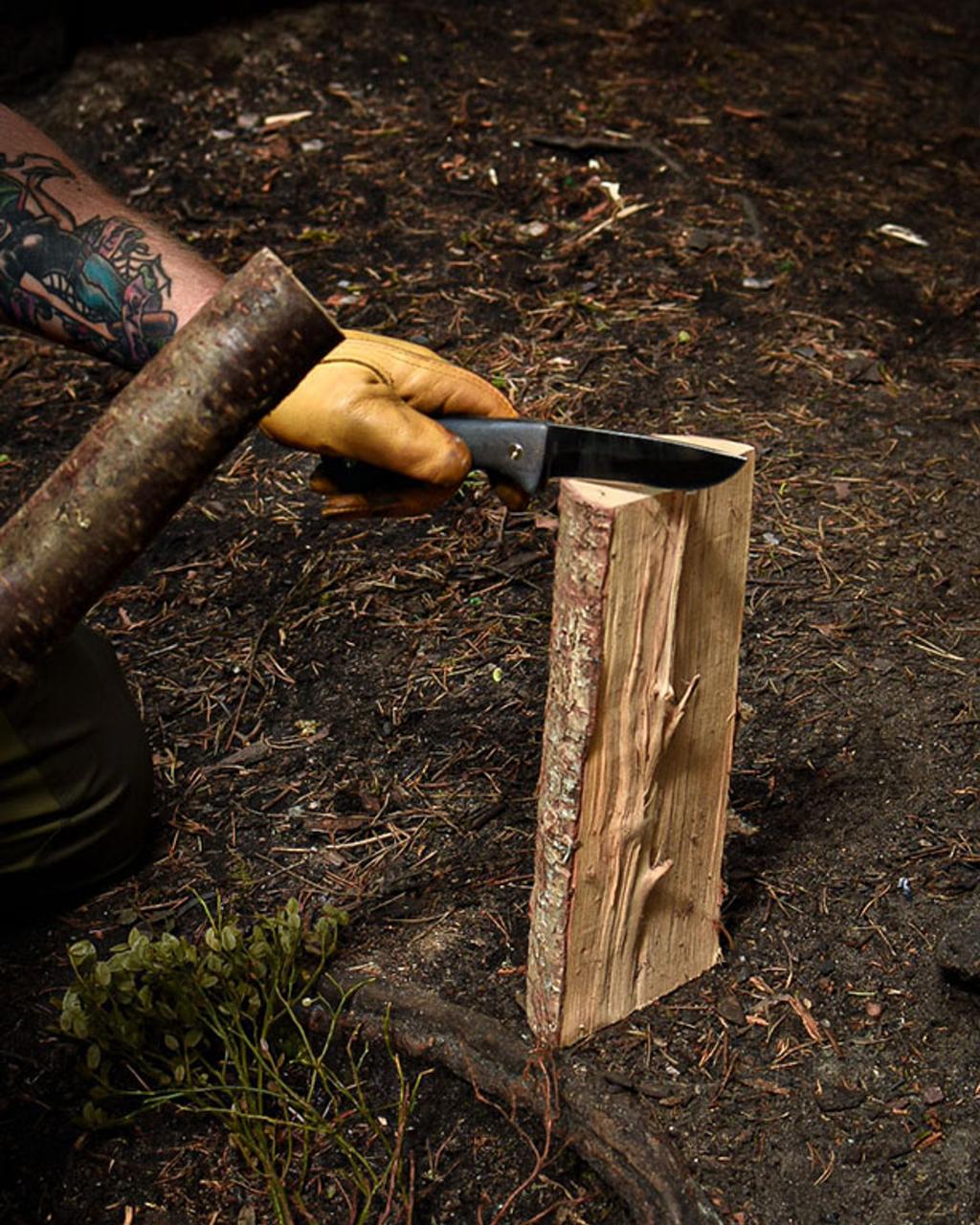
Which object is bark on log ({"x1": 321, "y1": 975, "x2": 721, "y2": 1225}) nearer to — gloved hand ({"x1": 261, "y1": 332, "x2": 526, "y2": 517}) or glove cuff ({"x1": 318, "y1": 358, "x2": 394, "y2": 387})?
gloved hand ({"x1": 261, "y1": 332, "x2": 526, "y2": 517})

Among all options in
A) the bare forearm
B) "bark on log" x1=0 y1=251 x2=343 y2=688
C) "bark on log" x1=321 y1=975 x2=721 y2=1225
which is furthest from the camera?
the bare forearm

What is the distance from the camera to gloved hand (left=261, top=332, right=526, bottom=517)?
2189mm

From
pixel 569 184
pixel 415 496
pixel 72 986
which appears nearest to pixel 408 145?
pixel 569 184

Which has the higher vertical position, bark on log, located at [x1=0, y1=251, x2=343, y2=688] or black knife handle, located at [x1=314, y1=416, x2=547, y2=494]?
bark on log, located at [x1=0, y1=251, x2=343, y2=688]

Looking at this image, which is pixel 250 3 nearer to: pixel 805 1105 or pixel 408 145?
pixel 408 145

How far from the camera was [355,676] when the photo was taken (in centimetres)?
310

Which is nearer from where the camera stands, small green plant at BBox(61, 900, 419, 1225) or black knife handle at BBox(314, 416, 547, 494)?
black knife handle at BBox(314, 416, 547, 494)

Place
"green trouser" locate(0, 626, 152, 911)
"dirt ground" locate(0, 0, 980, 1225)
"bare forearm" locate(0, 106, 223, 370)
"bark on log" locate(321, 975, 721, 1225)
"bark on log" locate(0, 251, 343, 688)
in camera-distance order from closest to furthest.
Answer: "bark on log" locate(0, 251, 343, 688) < "bark on log" locate(321, 975, 721, 1225) < "dirt ground" locate(0, 0, 980, 1225) < "bare forearm" locate(0, 106, 223, 370) < "green trouser" locate(0, 626, 152, 911)

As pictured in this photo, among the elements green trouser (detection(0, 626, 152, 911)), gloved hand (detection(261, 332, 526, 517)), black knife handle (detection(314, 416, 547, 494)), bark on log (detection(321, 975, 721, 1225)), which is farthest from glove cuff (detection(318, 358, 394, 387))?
bark on log (detection(321, 975, 721, 1225))

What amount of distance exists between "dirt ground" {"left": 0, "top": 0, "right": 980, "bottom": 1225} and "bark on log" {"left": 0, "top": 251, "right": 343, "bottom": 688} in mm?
1022

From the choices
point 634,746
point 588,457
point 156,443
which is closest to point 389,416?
point 588,457

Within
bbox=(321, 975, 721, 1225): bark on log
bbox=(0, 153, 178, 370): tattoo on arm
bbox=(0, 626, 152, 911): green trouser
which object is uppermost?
bbox=(0, 153, 178, 370): tattoo on arm

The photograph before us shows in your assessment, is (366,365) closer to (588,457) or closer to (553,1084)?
(588,457)

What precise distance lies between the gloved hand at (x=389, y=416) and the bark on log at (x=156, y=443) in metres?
0.41
